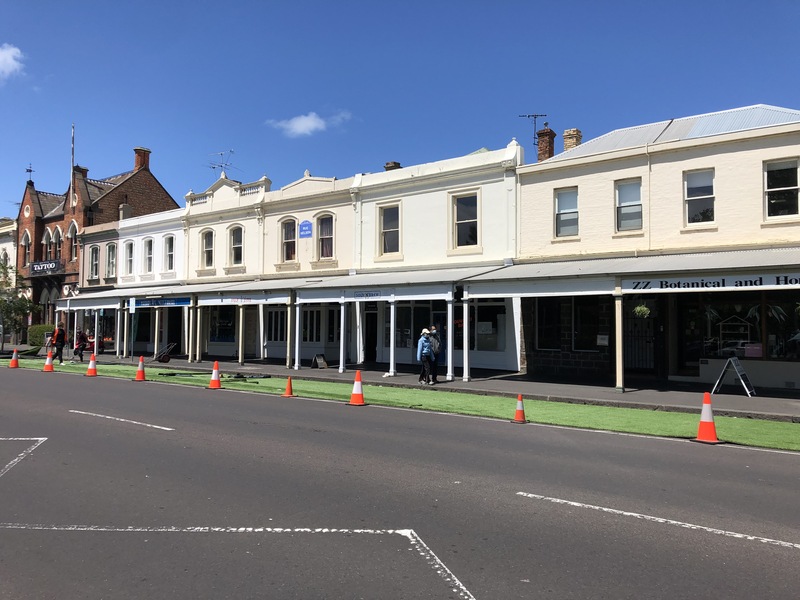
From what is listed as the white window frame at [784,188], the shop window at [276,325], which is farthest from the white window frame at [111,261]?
the white window frame at [784,188]

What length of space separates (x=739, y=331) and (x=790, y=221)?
3.08 metres

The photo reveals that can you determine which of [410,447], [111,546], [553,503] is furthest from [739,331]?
[111,546]

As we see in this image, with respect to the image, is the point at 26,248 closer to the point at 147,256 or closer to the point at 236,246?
the point at 147,256

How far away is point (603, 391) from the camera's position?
1518 cm

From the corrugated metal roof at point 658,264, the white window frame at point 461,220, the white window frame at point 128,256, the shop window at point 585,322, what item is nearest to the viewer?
the corrugated metal roof at point 658,264

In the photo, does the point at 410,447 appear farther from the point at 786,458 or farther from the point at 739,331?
the point at 739,331

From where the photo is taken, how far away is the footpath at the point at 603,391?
12.6 m

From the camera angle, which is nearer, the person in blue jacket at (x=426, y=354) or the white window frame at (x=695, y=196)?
the white window frame at (x=695, y=196)

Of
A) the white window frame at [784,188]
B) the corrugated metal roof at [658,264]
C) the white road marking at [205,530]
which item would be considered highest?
the white window frame at [784,188]

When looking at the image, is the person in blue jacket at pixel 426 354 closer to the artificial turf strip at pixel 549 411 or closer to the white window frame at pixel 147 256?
the artificial turf strip at pixel 549 411

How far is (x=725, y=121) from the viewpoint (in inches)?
719

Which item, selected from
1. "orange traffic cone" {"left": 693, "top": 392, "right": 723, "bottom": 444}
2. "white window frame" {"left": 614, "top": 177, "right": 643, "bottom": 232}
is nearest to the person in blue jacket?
"white window frame" {"left": 614, "top": 177, "right": 643, "bottom": 232}

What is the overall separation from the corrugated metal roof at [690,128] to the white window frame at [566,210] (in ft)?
3.48

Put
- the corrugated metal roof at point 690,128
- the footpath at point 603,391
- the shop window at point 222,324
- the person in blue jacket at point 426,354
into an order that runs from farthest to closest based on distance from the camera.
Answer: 1. the shop window at point 222,324
2. the corrugated metal roof at point 690,128
3. the person in blue jacket at point 426,354
4. the footpath at point 603,391
